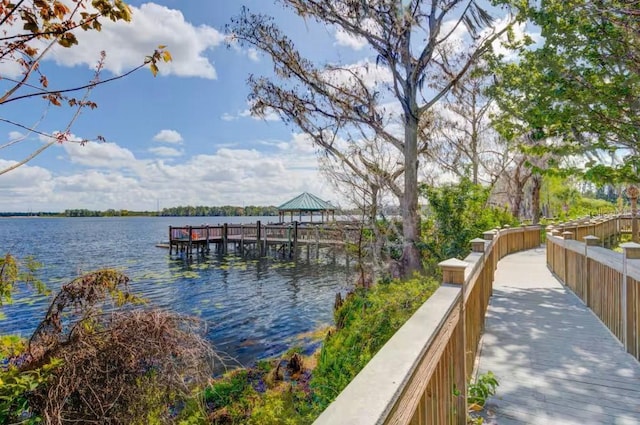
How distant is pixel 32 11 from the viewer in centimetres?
220

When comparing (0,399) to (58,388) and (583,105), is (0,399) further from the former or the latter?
(583,105)

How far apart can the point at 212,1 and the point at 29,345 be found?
36.8ft

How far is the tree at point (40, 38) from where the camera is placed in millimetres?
2098

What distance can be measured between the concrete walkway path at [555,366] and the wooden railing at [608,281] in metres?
0.19

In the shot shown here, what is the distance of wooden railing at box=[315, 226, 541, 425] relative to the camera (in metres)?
0.99

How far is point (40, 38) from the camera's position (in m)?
2.37

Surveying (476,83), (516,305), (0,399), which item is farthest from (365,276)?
(476,83)

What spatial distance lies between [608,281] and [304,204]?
82.6 feet

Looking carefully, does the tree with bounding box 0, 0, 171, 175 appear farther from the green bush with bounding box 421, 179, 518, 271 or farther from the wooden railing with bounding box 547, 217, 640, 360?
the green bush with bounding box 421, 179, 518, 271

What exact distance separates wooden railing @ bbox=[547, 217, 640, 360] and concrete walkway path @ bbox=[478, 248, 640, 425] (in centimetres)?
19

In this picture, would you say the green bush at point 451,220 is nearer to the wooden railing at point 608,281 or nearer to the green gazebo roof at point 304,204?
the wooden railing at point 608,281

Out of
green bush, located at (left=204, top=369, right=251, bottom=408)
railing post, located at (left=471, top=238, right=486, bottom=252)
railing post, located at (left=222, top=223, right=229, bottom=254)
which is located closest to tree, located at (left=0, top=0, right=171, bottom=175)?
railing post, located at (left=471, top=238, right=486, bottom=252)

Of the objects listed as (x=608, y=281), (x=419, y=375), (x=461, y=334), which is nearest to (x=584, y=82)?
(x=608, y=281)

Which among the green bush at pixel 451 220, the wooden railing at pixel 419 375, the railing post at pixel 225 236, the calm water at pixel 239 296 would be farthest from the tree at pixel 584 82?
the railing post at pixel 225 236
